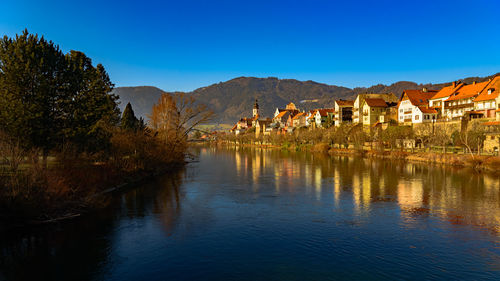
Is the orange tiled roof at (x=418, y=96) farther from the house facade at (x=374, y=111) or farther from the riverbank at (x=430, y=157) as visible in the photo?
the riverbank at (x=430, y=157)

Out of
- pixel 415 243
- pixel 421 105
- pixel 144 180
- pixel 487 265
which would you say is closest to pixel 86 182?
pixel 144 180

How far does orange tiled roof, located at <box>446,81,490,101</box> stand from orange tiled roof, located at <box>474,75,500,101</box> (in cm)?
175

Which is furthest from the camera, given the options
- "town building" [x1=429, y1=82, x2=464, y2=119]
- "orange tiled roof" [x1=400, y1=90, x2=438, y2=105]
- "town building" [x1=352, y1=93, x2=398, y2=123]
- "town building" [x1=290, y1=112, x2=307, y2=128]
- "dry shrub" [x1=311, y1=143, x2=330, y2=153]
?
"town building" [x1=290, y1=112, x2=307, y2=128]

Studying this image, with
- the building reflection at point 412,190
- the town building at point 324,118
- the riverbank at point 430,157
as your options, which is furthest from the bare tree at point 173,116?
the town building at point 324,118

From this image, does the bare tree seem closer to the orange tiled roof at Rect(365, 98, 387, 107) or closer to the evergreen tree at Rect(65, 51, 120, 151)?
the evergreen tree at Rect(65, 51, 120, 151)

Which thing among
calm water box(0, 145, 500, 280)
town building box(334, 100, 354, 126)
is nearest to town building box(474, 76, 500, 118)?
calm water box(0, 145, 500, 280)

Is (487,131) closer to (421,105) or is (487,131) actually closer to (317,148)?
(421,105)

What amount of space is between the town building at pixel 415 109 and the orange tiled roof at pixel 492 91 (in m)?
10.7

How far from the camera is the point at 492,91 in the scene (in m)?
68.0

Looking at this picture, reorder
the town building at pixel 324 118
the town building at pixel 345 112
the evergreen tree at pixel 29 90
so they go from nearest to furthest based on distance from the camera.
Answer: the evergreen tree at pixel 29 90, the town building at pixel 345 112, the town building at pixel 324 118

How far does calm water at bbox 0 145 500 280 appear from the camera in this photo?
46.8ft

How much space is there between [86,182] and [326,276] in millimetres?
20096

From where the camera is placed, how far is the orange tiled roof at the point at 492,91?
217 feet

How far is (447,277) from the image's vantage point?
44.8 feet
